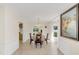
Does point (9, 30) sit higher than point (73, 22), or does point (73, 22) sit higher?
point (73, 22)

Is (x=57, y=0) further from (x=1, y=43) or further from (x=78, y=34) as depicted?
(x=1, y=43)

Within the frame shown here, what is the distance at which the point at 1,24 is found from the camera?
4617 mm

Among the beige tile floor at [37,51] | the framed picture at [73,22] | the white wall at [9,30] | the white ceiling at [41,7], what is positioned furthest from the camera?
the beige tile floor at [37,51]

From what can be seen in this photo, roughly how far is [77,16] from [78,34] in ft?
1.92

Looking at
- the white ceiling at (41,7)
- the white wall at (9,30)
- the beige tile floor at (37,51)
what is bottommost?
the beige tile floor at (37,51)

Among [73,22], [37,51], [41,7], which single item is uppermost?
[41,7]

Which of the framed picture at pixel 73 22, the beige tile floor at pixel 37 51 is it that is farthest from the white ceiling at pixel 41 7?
the beige tile floor at pixel 37 51

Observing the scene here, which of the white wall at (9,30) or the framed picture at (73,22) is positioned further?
the white wall at (9,30)

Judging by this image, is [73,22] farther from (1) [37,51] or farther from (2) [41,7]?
(1) [37,51]

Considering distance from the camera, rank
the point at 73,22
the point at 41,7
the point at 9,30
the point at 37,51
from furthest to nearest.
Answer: the point at 37,51
the point at 41,7
the point at 9,30
the point at 73,22

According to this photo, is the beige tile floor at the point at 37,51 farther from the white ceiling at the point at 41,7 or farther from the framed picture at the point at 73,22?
the white ceiling at the point at 41,7

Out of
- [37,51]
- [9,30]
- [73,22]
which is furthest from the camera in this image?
[37,51]

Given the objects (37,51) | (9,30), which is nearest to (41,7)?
(9,30)

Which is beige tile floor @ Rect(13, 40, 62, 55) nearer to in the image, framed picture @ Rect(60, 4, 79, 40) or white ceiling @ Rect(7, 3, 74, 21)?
framed picture @ Rect(60, 4, 79, 40)
